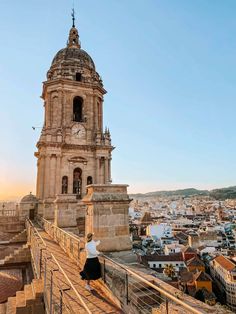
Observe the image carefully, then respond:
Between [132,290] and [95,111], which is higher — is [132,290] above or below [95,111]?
below

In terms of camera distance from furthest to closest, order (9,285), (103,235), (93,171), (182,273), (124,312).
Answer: (182,273)
(93,171)
(9,285)
(103,235)
(124,312)

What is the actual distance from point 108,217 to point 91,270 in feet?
4.69

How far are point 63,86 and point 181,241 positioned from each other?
65085 mm

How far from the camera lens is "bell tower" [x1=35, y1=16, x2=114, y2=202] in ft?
66.6

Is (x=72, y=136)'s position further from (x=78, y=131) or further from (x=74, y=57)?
(x=74, y=57)

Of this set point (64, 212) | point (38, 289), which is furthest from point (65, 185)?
point (38, 289)

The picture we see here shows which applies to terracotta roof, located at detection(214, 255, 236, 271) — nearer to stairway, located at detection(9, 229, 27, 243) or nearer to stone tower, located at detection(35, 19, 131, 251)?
stone tower, located at detection(35, 19, 131, 251)

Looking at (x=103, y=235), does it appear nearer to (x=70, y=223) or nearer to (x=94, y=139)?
(x=70, y=223)

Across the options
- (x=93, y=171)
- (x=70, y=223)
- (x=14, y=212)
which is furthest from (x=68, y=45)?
(x=70, y=223)

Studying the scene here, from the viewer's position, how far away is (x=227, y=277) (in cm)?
4303

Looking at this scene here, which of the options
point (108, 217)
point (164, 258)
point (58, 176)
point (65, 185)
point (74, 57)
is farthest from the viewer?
point (164, 258)

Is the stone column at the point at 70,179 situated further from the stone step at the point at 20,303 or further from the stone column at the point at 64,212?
the stone step at the point at 20,303

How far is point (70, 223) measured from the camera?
13.3 metres

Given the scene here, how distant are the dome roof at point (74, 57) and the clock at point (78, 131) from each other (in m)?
6.23
